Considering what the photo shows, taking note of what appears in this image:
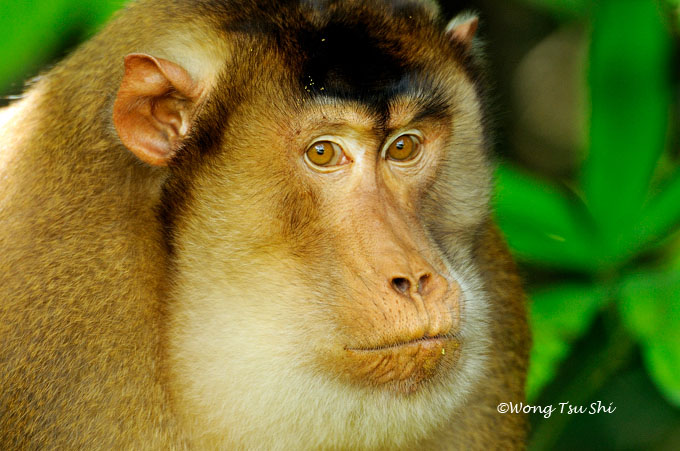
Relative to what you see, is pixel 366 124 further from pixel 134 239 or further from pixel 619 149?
pixel 619 149

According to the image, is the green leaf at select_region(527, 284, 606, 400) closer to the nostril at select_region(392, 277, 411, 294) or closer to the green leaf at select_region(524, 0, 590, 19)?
the green leaf at select_region(524, 0, 590, 19)

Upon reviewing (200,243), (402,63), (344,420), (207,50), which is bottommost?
(344,420)

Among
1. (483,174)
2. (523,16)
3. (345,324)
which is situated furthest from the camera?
(523,16)

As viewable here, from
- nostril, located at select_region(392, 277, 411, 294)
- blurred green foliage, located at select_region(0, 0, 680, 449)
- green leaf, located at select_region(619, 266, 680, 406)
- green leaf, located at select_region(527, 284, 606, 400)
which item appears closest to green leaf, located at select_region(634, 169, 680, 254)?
blurred green foliage, located at select_region(0, 0, 680, 449)

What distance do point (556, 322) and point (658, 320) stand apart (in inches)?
17.2

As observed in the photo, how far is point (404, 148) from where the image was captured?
2.73m

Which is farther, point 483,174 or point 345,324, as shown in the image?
point 483,174

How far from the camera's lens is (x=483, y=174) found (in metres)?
2.93

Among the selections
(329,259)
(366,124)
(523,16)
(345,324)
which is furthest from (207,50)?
(523,16)

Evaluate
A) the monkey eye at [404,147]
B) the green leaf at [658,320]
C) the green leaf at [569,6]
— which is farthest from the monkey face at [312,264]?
the green leaf at [569,6]

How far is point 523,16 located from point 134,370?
14.6ft

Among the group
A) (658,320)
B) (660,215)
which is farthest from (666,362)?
(660,215)

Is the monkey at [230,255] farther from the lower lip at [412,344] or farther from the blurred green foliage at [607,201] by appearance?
the blurred green foliage at [607,201]

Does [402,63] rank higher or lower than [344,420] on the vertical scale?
higher
